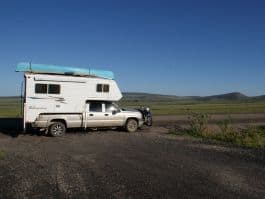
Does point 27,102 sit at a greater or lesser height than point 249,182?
greater

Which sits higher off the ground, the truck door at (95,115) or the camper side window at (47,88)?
the camper side window at (47,88)

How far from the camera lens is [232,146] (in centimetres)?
1619

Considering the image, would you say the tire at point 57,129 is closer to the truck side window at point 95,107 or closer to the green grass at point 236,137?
the truck side window at point 95,107

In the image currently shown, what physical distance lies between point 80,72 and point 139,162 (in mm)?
8833

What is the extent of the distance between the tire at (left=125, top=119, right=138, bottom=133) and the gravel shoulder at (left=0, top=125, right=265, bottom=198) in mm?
3363

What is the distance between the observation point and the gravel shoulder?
28.0ft

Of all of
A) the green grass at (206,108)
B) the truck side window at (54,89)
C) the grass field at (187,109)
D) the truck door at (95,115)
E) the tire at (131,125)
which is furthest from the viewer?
the green grass at (206,108)

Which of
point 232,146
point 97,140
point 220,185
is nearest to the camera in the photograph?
point 220,185

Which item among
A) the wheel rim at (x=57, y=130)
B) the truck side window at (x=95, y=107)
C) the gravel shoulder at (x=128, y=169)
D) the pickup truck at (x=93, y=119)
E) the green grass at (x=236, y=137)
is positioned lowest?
the gravel shoulder at (x=128, y=169)

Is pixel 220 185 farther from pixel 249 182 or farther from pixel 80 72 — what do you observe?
pixel 80 72

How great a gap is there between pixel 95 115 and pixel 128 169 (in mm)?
9230

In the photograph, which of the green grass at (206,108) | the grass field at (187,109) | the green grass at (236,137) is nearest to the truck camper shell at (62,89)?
the green grass at (236,137)

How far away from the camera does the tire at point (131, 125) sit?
68.8 feet

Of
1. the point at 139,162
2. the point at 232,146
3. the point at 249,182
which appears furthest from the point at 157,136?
the point at 249,182
